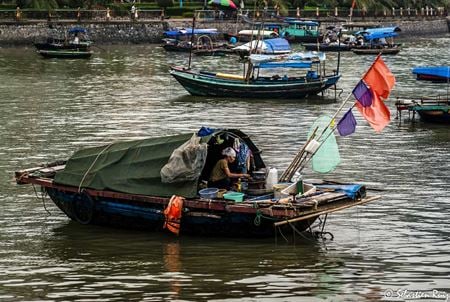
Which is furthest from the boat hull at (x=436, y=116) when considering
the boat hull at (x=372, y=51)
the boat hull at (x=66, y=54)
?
the boat hull at (x=372, y=51)

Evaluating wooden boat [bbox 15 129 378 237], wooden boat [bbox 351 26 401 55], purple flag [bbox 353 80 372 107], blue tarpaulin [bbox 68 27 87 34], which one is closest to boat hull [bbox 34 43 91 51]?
blue tarpaulin [bbox 68 27 87 34]

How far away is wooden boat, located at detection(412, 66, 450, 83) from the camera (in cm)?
6017

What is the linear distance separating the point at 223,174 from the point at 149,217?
190 centimetres

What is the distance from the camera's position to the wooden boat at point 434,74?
2369 inches

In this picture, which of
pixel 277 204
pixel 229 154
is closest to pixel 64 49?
pixel 229 154

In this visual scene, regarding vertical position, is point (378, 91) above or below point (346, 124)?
above

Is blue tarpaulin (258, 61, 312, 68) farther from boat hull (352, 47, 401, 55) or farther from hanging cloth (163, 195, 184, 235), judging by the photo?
hanging cloth (163, 195, 184, 235)

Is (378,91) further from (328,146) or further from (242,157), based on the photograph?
(242,157)

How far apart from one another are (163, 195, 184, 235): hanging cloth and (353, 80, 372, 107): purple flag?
5349 mm

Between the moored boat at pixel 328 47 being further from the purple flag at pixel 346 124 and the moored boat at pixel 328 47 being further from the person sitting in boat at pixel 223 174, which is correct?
the person sitting in boat at pixel 223 174

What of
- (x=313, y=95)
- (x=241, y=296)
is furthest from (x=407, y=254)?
(x=313, y=95)

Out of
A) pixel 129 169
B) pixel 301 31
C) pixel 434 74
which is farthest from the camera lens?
pixel 301 31

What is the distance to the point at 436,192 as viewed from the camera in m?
31.6

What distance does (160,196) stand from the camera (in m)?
25.4
